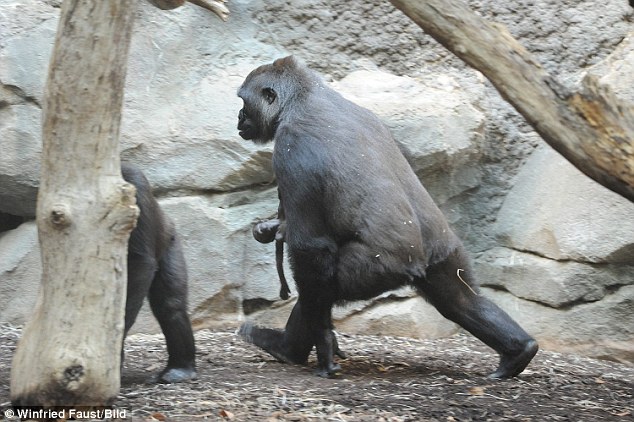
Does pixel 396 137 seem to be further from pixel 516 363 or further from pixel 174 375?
pixel 174 375

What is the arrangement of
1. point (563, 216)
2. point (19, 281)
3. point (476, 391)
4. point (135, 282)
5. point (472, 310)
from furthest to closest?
point (563, 216), point (19, 281), point (472, 310), point (476, 391), point (135, 282)

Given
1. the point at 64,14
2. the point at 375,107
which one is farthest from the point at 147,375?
the point at 375,107

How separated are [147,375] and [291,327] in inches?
34.6

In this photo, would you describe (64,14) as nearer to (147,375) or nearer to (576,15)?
(147,375)

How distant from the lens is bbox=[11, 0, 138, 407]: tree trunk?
3305 millimetres

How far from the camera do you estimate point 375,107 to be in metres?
6.61

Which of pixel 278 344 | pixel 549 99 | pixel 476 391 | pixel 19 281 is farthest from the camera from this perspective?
pixel 19 281

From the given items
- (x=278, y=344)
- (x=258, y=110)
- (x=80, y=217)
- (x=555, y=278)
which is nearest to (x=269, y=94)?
(x=258, y=110)

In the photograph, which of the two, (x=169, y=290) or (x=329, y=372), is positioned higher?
(x=169, y=290)

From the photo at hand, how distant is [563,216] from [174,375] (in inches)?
126

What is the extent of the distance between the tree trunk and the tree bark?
4.20 feet

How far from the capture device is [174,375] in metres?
4.72

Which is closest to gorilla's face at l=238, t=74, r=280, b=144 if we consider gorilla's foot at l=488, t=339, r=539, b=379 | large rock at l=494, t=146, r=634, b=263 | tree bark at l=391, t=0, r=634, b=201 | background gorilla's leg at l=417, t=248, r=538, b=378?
background gorilla's leg at l=417, t=248, r=538, b=378

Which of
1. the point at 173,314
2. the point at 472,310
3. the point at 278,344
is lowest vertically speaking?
the point at 278,344
